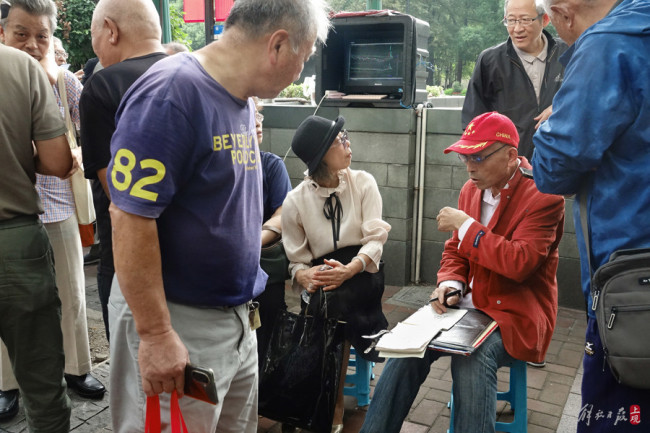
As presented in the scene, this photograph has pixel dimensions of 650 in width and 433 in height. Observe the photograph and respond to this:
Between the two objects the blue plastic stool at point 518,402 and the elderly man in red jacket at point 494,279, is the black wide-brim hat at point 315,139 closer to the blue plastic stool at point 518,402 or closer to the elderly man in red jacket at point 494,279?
the elderly man in red jacket at point 494,279

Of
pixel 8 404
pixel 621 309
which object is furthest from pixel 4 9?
pixel 621 309

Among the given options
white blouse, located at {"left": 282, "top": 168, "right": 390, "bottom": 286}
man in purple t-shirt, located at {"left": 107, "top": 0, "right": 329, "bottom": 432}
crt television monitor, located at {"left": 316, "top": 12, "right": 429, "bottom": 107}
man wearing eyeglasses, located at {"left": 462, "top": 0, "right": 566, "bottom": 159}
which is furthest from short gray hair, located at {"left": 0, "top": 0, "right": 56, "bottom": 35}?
man wearing eyeglasses, located at {"left": 462, "top": 0, "right": 566, "bottom": 159}

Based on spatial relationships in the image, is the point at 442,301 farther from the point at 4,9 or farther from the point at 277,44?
the point at 4,9

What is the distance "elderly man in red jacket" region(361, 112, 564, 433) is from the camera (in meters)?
2.63

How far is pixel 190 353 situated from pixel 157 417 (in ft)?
0.64

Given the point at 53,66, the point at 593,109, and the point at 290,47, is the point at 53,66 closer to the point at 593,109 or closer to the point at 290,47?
the point at 290,47

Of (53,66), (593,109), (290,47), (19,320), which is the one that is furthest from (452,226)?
(53,66)

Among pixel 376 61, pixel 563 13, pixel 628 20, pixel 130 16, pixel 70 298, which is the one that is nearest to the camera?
pixel 628 20

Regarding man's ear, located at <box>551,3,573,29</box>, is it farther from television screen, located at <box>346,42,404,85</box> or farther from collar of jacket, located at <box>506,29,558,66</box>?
television screen, located at <box>346,42,404,85</box>

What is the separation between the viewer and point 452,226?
9.52ft

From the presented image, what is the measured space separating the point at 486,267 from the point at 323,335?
2.75 feet

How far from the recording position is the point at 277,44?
1.71 metres

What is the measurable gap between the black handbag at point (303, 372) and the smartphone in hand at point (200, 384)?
1.34 m

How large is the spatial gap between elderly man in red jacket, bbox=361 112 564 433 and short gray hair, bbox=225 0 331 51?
4.45ft
